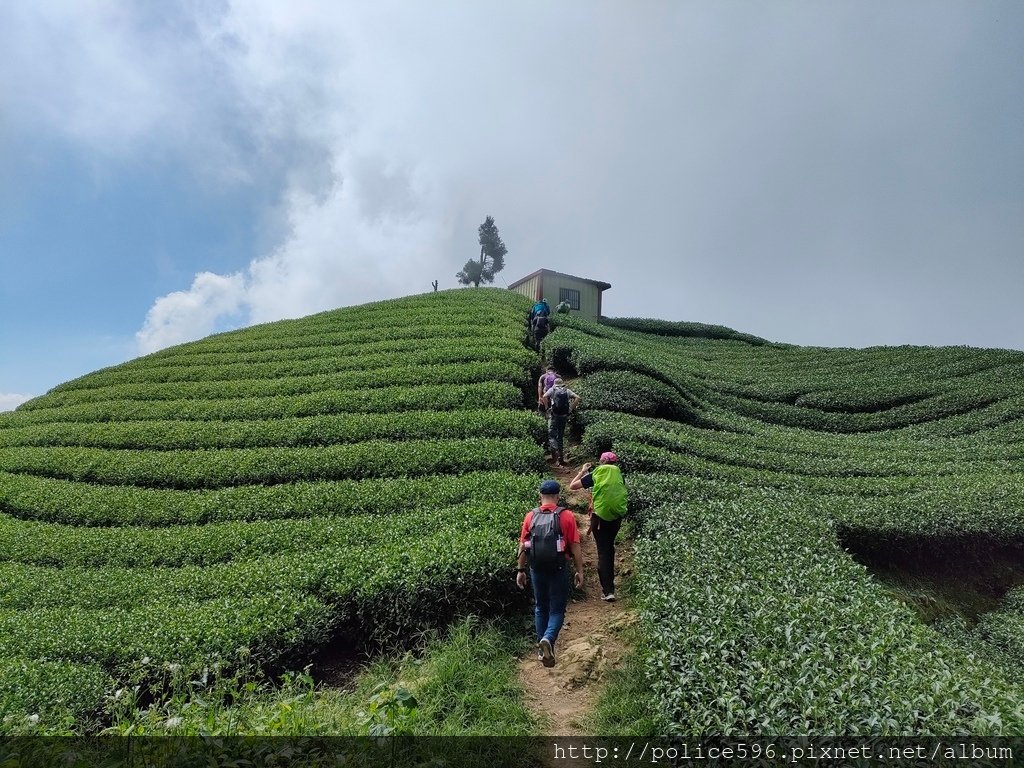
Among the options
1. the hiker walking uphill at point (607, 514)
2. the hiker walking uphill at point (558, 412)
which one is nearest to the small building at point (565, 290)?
the hiker walking uphill at point (558, 412)

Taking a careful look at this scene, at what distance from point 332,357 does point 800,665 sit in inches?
827

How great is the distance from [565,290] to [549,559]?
36.6 meters

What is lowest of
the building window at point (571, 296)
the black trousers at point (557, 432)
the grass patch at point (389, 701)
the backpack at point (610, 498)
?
the grass patch at point (389, 701)

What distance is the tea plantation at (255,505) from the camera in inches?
323

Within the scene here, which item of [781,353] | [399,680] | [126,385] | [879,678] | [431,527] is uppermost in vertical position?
[781,353]

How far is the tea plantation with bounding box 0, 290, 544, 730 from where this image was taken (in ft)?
26.9

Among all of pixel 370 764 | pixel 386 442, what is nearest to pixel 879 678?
pixel 370 764

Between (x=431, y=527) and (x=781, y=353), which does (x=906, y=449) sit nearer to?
(x=431, y=527)

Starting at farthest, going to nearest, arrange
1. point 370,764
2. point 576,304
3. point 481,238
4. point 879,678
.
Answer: point 481,238 < point 576,304 < point 879,678 < point 370,764

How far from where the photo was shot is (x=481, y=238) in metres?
70.4

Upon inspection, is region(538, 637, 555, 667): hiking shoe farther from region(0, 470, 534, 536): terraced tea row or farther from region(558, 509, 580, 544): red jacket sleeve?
region(0, 470, 534, 536): terraced tea row

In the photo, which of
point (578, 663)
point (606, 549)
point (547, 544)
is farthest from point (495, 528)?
point (578, 663)

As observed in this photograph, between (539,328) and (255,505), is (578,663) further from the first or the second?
(539,328)

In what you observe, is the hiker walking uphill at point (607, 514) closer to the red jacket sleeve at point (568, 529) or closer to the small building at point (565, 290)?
the red jacket sleeve at point (568, 529)
